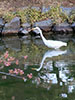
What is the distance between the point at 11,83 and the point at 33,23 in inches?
352

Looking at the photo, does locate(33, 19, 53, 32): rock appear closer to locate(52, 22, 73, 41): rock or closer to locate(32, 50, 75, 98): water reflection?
locate(52, 22, 73, 41): rock

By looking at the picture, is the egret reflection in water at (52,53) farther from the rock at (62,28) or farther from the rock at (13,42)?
the rock at (62,28)

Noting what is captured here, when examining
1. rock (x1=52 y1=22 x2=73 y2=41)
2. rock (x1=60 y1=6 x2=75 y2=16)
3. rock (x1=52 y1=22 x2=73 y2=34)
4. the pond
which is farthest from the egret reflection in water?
rock (x1=60 y1=6 x2=75 y2=16)

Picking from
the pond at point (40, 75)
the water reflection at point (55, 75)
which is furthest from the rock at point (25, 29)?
the water reflection at point (55, 75)

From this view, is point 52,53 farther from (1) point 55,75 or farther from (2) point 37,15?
(2) point 37,15

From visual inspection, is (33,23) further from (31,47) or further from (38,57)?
(38,57)

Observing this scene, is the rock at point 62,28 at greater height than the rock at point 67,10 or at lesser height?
lesser

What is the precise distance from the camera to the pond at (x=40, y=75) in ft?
22.8

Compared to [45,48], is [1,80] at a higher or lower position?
higher

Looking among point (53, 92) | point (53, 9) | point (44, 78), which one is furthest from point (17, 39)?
point (53, 92)

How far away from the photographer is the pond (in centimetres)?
694

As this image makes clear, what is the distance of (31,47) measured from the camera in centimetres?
1254

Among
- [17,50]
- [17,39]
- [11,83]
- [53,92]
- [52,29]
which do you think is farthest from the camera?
[52,29]

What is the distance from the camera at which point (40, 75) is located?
8414 mm
